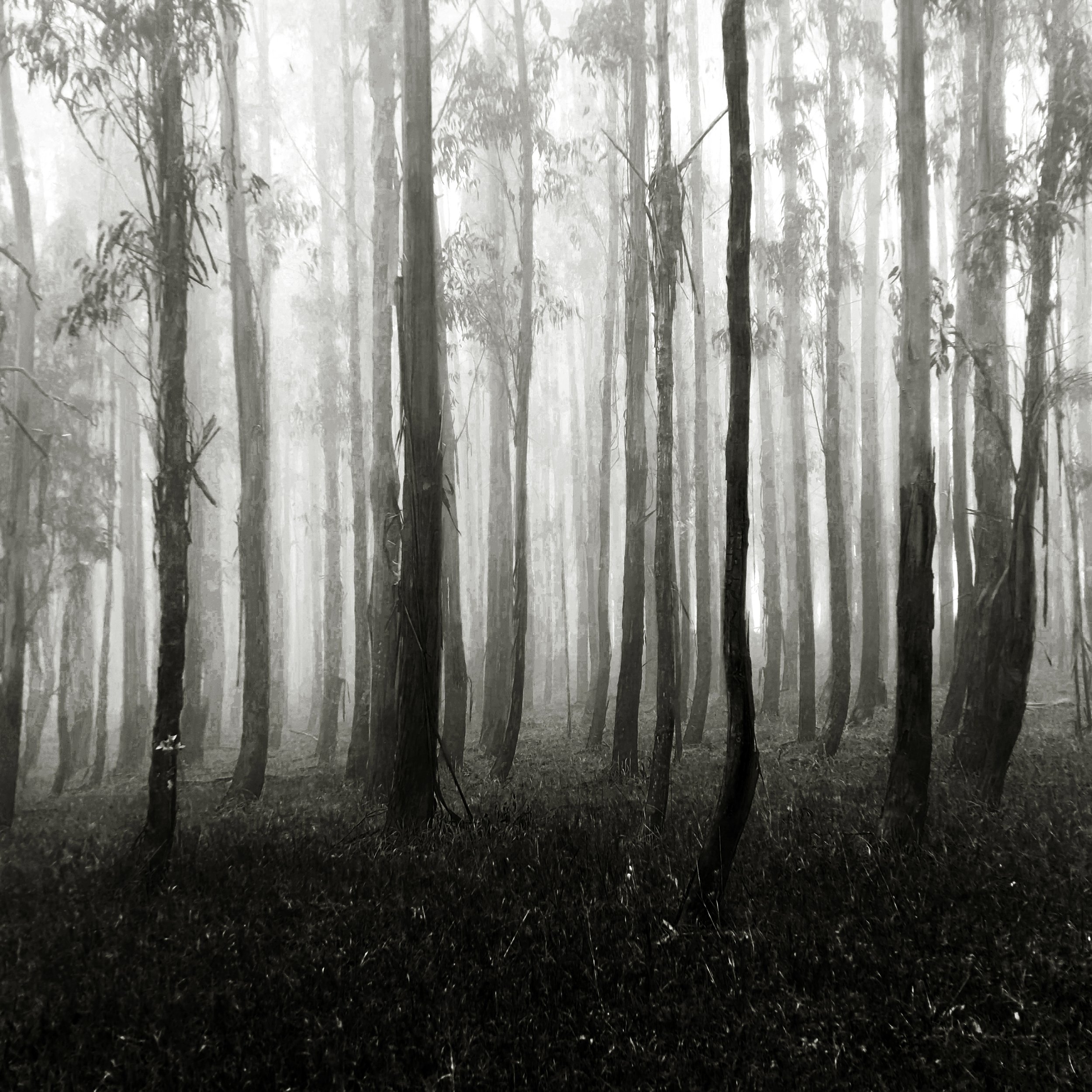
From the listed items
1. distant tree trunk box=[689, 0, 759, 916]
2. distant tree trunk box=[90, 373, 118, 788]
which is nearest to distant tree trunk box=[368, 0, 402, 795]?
distant tree trunk box=[689, 0, 759, 916]

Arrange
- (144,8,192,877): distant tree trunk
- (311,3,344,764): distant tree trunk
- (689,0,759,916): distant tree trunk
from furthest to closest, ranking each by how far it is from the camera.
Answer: (311,3,344,764): distant tree trunk, (144,8,192,877): distant tree trunk, (689,0,759,916): distant tree trunk

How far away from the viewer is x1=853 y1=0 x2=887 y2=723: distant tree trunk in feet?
44.2

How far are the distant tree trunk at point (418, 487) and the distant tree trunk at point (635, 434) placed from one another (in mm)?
2803

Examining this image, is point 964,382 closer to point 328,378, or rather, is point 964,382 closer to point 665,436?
point 665,436

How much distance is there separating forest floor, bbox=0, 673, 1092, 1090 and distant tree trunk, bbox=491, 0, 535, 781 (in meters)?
3.49

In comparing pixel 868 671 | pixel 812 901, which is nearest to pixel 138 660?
pixel 868 671

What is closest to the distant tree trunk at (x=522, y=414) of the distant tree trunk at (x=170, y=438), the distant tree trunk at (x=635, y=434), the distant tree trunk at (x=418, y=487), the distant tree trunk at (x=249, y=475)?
the distant tree trunk at (x=635, y=434)

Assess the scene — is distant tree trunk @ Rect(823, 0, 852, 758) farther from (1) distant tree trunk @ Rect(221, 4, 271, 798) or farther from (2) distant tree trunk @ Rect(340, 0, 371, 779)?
(1) distant tree trunk @ Rect(221, 4, 271, 798)

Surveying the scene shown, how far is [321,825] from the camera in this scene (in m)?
6.99

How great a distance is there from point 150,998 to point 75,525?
43.8ft

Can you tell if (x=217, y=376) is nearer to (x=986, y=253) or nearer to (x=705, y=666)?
(x=705, y=666)

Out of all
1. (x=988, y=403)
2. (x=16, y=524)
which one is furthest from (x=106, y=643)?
(x=988, y=403)

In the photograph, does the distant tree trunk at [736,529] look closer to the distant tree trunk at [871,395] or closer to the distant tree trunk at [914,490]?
the distant tree trunk at [914,490]

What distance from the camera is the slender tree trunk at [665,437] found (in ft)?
21.5
